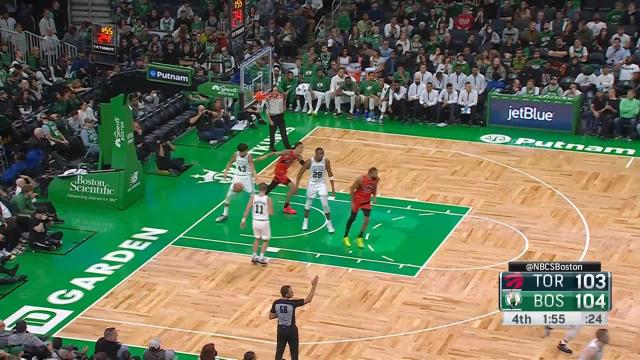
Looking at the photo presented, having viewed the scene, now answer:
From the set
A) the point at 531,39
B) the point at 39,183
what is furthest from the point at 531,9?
the point at 39,183

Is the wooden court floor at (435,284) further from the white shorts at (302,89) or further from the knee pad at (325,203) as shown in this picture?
the white shorts at (302,89)

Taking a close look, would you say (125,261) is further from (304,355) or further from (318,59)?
(318,59)

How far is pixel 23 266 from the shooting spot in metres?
22.7

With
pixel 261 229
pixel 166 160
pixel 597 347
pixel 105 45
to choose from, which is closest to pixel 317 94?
pixel 166 160

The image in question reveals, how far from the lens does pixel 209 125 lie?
101 ft

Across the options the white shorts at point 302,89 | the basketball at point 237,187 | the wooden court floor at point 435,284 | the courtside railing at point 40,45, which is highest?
the courtside railing at point 40,45

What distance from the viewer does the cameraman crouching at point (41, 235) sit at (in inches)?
917

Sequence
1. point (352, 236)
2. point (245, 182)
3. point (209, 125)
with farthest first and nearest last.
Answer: point (209, 125), point (245, 182), point (352, 236)

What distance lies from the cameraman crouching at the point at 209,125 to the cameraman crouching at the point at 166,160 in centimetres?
227

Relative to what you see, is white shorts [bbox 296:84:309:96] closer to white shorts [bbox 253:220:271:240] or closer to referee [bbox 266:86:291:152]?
referee [bbox 266:86:291:152]

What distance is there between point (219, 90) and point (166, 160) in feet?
13.8

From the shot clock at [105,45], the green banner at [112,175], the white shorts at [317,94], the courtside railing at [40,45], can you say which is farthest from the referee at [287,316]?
the courtside railing at [40,45]

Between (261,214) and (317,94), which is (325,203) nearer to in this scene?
(261,214)

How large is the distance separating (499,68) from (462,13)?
4690mm
